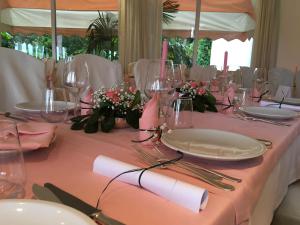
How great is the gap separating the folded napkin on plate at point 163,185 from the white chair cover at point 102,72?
152cm

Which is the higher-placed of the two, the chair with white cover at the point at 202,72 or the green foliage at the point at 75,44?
the green foliage at the point at 75,44

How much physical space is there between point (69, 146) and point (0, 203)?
448 millimetres

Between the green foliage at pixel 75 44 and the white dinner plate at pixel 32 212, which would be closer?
the white dinner plate at pixel 32 212

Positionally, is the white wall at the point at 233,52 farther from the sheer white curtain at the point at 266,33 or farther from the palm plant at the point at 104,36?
the palm plant at the point at 104,36

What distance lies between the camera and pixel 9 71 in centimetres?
171

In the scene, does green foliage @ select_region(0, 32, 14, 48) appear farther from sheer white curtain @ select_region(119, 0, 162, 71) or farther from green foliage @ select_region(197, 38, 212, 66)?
green foliage @ select_region(197, 38, 212, 66)

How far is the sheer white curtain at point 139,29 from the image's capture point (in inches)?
210

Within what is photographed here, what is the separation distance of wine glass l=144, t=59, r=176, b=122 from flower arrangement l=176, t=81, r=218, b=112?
46 cm

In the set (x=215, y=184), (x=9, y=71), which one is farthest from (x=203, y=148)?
(x=9, y=71)

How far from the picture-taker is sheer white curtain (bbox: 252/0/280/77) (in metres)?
5.18

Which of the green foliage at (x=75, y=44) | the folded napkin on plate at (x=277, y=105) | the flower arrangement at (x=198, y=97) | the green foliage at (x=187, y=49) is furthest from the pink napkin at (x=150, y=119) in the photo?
the green foliage at (x=187, y=49)

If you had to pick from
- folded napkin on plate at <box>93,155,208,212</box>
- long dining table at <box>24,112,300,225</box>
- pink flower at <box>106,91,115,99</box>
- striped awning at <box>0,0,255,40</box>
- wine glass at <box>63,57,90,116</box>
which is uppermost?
striped awning at <box>0,0,255,40</box>

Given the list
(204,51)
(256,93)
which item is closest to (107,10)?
(204,51)

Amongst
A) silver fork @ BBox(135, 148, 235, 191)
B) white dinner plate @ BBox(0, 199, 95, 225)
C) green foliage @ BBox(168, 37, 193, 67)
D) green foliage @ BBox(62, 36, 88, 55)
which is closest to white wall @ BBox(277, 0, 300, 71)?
green foliage @ BBox(168, 37, 193, 67)
